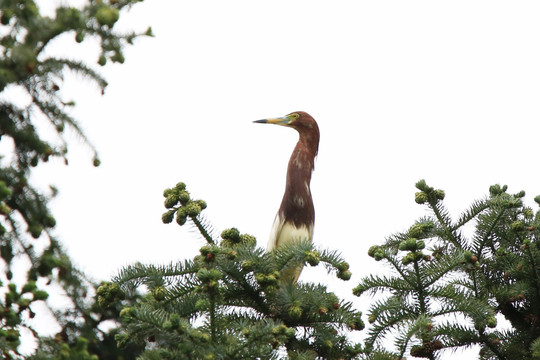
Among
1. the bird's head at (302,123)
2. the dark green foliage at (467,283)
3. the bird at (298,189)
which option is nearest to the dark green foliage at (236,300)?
the dark green foliage at (467,283)

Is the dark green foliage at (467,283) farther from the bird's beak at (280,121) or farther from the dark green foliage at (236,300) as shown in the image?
the bird's beak at (280,121)

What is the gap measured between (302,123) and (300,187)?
1.93ft

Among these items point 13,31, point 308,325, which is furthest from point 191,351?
point 13,31

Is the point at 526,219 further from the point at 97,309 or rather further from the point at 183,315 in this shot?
the point at 97,309

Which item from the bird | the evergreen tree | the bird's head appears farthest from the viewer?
the bird's head

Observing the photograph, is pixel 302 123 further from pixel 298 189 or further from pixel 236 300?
pixel 236 300

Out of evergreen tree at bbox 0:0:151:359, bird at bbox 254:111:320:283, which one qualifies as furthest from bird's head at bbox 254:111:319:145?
evergreen tree at bbox 0:0:151:359

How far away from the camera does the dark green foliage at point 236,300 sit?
234 centimetres

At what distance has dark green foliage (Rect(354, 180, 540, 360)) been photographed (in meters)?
2.79

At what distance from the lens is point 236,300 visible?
2.97 metres

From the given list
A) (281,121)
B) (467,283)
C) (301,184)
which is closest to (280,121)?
(281,121)

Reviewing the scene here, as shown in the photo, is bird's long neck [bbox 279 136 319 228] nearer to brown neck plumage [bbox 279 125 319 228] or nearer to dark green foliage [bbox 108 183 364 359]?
brown neck plumage [bbox 279 125 319 228]

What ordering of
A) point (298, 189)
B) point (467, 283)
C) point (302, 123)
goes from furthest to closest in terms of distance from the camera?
point (302, 123) → point (298, 189) → point (467, 283)

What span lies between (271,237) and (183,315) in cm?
203
